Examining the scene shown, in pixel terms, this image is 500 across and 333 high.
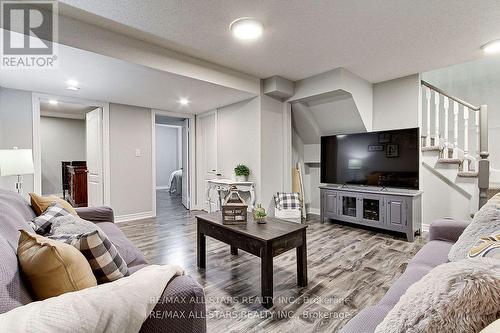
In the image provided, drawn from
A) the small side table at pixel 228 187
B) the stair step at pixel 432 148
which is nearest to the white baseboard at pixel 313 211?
the small side table at pixel 228 187

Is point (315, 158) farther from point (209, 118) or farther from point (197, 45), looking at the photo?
point (197, 45)

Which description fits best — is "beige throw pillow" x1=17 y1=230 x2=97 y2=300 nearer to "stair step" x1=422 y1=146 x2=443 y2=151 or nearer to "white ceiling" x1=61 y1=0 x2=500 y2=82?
"white ceiling" x1=61 y1=0 x2=500 y2=82

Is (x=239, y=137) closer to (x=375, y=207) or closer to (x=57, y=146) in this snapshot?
(x=375, y=207)

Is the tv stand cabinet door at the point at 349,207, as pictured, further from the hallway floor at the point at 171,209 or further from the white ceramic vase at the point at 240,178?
the hallway floor at the point at 171,209

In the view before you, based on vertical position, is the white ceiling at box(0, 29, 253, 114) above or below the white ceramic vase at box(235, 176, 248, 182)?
above

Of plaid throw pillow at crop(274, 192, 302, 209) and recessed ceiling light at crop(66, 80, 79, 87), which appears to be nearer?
recessed ceiling light at crop(66, 80, 79, 87)

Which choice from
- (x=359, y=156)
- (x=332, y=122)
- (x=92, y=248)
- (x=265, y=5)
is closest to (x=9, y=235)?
(x=92, y=248)

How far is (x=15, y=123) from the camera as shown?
3412 millimetres

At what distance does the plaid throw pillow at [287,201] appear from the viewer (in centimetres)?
388

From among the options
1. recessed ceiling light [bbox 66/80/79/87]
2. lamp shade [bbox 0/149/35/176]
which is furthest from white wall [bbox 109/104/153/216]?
lamp shade [bbox 0/149/35/176]

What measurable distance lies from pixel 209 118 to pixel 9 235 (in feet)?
13.6

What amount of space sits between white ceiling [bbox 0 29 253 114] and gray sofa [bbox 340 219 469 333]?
9.27 feet

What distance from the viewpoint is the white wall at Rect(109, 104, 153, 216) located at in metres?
4.22

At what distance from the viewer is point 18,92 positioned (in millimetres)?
3422
